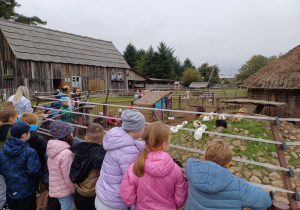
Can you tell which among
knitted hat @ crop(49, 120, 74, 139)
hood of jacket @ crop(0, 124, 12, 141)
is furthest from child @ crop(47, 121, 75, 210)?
hood of jacket @ crop(0, 124, 12, 141)

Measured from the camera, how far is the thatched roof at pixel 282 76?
30.7ft

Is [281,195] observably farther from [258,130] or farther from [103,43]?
[103,43]

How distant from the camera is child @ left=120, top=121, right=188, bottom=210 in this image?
1.66 metres

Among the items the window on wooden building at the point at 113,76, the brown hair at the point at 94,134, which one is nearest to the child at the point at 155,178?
the brown hair at the point at 94,134

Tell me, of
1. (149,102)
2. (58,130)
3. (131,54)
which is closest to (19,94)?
(58,130)

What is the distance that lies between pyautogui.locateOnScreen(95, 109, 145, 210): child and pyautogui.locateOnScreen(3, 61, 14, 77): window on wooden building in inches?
813

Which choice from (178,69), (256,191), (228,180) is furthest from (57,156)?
(178,69)

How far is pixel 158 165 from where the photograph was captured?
5.35 feet

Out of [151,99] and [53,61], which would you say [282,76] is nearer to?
[151,99]

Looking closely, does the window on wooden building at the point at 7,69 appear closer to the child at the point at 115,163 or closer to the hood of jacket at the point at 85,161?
the hood of jacket at the point at 85,161

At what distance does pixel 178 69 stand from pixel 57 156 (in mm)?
57723

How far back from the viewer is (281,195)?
394cm

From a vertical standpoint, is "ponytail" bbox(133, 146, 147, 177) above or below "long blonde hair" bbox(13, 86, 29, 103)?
below

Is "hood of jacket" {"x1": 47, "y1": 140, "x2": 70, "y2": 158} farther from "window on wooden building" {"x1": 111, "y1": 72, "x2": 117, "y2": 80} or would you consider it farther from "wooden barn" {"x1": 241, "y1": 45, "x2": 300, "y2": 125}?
"window on wooden building" {"x1": 111, "y1": 72, "x2": 117, "y2": 80}
